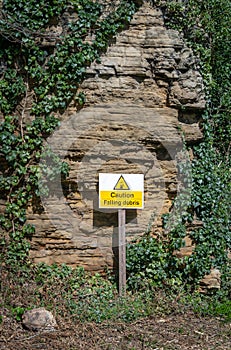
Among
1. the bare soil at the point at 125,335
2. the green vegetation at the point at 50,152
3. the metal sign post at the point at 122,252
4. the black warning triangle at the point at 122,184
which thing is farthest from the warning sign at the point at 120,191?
the bare soil at the point at 125,335

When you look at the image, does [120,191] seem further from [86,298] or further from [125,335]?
[125,335]

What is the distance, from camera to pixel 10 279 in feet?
21.4

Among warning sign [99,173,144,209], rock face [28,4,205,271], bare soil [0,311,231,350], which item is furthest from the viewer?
rock face [28,4,205,271]

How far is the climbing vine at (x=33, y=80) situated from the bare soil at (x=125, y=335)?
4.56 ft

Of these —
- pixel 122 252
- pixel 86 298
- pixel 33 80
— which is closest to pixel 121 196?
pixel 122 252

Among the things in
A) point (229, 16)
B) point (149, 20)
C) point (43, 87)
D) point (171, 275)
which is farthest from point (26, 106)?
point (229, 16)

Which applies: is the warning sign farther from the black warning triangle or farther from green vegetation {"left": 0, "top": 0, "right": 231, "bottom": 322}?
green vegetation {"left": 0, "top": 0, "right": 231, "bottom": 322}

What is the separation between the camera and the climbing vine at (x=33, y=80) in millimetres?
6805

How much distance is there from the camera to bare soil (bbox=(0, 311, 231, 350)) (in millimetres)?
5477

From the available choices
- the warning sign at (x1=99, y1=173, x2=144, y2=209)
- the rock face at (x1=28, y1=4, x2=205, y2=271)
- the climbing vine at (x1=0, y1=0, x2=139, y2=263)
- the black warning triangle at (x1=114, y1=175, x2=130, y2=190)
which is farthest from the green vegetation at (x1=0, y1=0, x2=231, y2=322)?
the black warning triangle at (x1=114, y1=175, x2=130, y2=190)

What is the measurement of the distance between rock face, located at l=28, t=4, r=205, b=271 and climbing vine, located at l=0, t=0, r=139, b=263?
0.59 ft

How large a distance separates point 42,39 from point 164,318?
4311mm

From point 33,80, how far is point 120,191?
2.05 meters

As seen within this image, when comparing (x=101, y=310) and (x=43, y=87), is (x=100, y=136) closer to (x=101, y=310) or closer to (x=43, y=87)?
(x=43, y=87)
